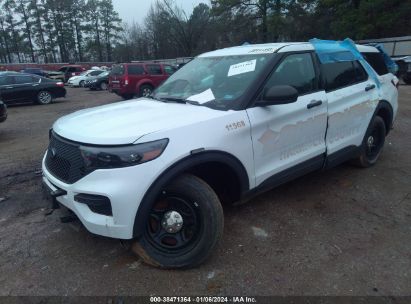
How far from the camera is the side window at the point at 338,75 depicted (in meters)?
3.96

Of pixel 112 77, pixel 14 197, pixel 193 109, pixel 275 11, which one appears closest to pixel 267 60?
pixel 193 109

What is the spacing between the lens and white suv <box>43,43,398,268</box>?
2.56m

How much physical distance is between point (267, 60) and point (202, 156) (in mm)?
1316

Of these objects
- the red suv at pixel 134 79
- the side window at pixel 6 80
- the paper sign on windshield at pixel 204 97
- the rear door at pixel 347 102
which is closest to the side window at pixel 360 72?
the rear door at pixel 347 102

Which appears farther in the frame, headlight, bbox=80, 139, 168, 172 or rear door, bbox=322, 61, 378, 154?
rear door, bbox=322, 61, 378, 154

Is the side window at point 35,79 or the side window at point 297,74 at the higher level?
the side window at point 297,74

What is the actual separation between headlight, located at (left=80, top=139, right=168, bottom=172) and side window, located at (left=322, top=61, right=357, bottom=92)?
2295 millimetres

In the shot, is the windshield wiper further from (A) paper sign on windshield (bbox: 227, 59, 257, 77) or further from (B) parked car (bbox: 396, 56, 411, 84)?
(B) parked car (bbox: 396, 56, 411, 84)

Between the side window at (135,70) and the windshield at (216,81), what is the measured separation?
11916 millimetres

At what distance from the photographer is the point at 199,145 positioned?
277cm

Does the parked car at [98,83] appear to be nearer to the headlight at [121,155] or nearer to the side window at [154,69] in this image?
the side window at [154,69]

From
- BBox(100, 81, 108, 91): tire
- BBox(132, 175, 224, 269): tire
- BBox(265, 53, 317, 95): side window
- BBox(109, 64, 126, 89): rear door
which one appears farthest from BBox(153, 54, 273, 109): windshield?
BBox(100, 81, 108, 91): tire

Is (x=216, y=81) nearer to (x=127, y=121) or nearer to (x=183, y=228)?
(x=127, y=121)

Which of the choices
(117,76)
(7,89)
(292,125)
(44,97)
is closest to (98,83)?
(44,97)
